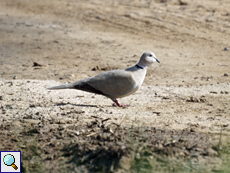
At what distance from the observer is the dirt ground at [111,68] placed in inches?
Answer: 171

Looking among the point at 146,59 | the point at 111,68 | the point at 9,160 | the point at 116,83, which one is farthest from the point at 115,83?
the point at 111,68

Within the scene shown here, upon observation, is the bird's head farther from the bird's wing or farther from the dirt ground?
the dirt ground

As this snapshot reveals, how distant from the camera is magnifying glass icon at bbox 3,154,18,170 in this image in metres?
4.38

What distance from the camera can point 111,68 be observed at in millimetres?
8336

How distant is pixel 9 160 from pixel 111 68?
4.26 m

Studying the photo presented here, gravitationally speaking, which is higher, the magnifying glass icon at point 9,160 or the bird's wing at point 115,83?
the bird's wing at point 115,83

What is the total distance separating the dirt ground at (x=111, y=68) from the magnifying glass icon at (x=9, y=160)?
17cm

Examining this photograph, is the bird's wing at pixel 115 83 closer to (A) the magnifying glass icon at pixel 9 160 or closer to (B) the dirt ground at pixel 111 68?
(B) the dirt ground at pixel 111 68

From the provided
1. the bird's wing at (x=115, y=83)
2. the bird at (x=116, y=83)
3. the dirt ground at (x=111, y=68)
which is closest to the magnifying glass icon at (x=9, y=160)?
the dirt ground at (x=111, y=68)

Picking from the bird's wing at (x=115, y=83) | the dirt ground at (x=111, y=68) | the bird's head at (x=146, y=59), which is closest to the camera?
the dirt ground at (x=111, y=68)

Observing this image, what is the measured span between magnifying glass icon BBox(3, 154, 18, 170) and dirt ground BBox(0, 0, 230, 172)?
17cm

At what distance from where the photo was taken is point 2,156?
14.9 ft

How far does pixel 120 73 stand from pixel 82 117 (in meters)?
0.88

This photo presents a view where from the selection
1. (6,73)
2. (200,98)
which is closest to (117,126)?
(200,98)
